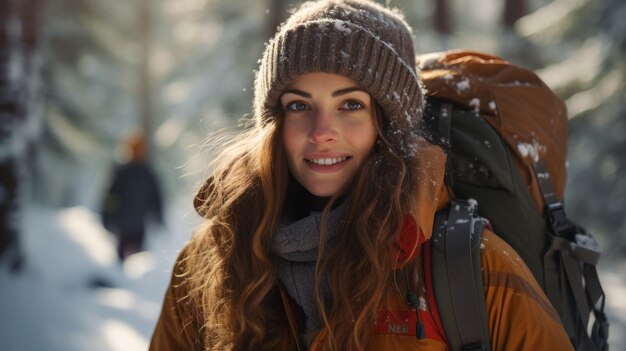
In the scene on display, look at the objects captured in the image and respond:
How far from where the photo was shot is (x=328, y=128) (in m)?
2.63

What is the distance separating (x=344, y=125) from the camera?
8.77ft

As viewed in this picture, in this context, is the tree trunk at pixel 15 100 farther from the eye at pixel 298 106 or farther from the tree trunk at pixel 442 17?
the tree trunk at pixel 442 17

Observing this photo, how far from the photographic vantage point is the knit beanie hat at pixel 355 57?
267cm

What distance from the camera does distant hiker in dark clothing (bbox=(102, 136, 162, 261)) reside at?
9.91 meters

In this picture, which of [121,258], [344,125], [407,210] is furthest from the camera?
[121,258]

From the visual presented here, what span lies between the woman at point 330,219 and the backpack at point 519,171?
0.22 metres

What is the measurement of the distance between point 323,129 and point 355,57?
327mm

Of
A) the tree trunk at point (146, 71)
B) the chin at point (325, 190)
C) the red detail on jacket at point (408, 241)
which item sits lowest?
the red detail on jacket at point (408, 241)

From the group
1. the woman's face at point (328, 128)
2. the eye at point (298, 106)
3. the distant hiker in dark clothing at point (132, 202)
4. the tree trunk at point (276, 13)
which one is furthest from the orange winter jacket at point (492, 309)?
the tree trunk at point (276, 13)

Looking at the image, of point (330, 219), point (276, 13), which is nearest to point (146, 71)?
point (276, 13)

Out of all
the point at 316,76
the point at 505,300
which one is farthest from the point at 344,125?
the point at 505,300

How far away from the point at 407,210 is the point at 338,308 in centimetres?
47

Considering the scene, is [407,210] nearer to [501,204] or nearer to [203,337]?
[501,204]

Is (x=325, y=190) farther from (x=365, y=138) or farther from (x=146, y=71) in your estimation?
(x=146, y=71)
